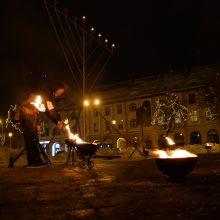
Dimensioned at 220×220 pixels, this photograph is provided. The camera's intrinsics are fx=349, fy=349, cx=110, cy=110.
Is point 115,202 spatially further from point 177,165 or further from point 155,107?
point 155,107

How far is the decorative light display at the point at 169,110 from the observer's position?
47647mm

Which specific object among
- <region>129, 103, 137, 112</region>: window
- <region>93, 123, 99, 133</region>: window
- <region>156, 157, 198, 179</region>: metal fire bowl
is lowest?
<region>156, 157, 198, 179</region>: metal fire bowl

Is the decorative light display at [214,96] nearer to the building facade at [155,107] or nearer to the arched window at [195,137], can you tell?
the building facade at [155,107]

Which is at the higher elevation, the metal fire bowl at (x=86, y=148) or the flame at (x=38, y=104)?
the flame at (x=38, y=104)

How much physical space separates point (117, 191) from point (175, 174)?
1.49 meters

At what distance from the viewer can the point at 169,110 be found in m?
48.0

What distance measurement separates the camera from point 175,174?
6152 millimetres

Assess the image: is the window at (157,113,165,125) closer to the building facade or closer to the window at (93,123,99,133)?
the building facade

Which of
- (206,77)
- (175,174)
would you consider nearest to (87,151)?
(175,174)

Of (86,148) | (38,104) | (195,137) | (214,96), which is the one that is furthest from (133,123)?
(86,148)

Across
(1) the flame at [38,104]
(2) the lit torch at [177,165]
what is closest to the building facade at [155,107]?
(1) the flame at [38,104]

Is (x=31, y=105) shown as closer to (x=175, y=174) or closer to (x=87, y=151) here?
(x=87, y=151)

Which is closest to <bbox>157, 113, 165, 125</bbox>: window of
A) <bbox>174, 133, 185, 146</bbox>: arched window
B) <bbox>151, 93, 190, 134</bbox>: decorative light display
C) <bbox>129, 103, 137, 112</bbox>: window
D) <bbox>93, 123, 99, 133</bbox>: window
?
<bbox>151, 93, 190, 134</bbox>: decorative light display

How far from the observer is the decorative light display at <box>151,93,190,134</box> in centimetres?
4765
